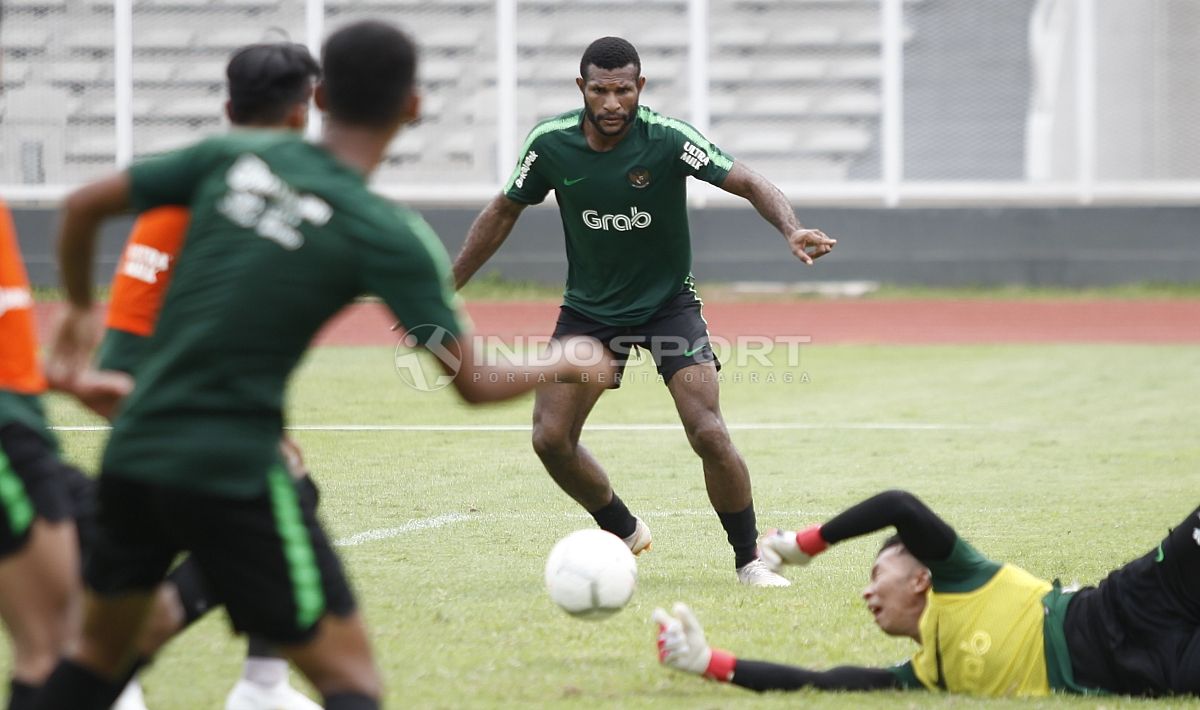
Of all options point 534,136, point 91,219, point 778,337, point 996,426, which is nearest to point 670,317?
point 534,136

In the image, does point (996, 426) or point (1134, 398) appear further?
point (1134, 398)

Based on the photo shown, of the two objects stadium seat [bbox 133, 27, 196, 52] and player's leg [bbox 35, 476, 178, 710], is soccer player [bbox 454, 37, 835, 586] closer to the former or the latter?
player's leg [bbox 35, 476, 178, 710]

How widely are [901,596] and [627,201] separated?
2.96 meters

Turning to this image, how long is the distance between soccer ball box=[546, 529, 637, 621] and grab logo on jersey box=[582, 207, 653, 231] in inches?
88.3

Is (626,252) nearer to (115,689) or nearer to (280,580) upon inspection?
(115,689)

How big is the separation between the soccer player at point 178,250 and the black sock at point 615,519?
9.14 ft

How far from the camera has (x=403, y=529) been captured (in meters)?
8.34

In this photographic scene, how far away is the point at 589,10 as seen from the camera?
24.8 m

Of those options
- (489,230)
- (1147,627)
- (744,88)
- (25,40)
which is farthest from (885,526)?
(25,40)

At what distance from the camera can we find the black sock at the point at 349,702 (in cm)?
349

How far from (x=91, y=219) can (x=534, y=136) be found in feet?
13.7

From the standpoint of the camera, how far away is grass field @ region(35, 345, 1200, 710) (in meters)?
5.49

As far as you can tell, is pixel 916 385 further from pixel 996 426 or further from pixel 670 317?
pixel 670 317

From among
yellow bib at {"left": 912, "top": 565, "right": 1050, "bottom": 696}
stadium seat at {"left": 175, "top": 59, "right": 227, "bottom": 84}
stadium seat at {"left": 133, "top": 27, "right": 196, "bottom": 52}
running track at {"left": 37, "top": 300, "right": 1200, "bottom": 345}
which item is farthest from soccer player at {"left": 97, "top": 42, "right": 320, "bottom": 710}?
stadium seat at {"left": 133, "top": 27, "right": 196, "bottom": 52}
